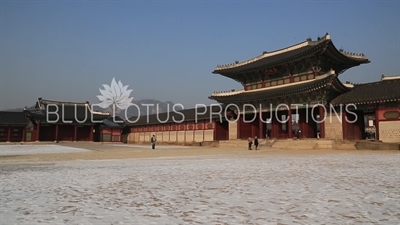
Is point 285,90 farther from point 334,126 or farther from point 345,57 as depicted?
point 345,57

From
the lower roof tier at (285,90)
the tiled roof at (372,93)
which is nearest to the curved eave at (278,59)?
the lower roof tier at (285,90)

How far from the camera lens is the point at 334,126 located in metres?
31.0

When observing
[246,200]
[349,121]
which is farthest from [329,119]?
[246,200]

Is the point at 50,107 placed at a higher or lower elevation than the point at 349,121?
higher

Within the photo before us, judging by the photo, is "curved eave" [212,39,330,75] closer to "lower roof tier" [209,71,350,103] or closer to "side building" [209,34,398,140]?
"side building" [209,34,398,140]

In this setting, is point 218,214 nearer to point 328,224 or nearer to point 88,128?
point 328,224

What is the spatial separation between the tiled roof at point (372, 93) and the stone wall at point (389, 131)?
85.1 inches

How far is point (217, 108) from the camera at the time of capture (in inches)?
1891

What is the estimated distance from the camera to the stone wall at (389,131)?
89.2ft

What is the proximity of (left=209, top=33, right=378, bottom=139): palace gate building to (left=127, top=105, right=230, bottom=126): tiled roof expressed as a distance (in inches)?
148

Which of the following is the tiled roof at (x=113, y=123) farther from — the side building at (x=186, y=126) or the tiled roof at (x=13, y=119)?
the tiled roof at (x=13, y=119)

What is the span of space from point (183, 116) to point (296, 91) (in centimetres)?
2591


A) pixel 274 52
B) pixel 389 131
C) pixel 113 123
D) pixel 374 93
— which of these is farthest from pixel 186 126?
pixel 389 131

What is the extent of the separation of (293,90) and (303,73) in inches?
154
